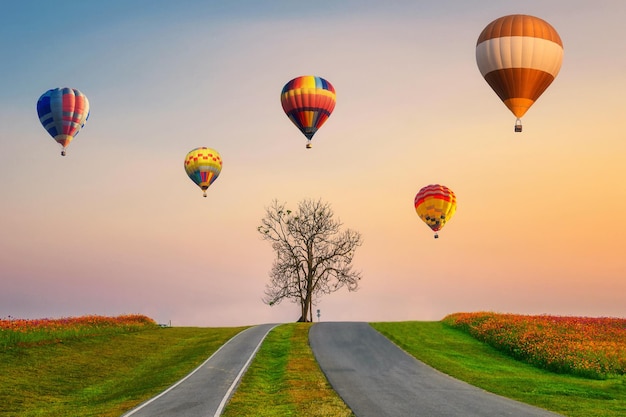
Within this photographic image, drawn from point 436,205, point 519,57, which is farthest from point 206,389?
point 436,205

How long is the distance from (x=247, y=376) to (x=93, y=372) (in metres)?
9.74

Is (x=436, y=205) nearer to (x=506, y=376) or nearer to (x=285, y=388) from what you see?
(x=506, y=376)

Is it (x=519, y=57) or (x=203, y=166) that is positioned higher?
(x=203, y=166)

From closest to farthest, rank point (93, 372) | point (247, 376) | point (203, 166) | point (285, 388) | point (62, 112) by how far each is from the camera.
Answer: point (285, 388), point (247, 376), point (93, 372), point (62, 112), point (203, 166)

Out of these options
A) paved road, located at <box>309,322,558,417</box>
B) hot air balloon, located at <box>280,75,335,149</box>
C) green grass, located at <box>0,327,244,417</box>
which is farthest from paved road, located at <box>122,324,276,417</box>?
hot air balloon, located at <box>280,75,335,149</box>

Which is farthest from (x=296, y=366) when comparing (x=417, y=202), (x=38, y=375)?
(x=417, y=202)

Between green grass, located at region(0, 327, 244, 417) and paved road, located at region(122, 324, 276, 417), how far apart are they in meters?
0.83

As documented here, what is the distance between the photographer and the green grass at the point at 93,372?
27344mm

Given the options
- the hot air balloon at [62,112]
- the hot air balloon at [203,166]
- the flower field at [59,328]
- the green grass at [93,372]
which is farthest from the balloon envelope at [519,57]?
the hot air balloon at [62,112]

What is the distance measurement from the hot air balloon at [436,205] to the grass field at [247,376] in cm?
1544

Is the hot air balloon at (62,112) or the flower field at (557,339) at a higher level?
the hot air balloon at (62,112)

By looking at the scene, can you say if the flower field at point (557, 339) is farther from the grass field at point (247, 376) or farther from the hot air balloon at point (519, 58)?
the hot air balloon at point (519, 58)

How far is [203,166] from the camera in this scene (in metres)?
70.9

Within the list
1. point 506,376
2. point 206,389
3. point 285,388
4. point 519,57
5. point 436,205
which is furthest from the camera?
point 436,205
